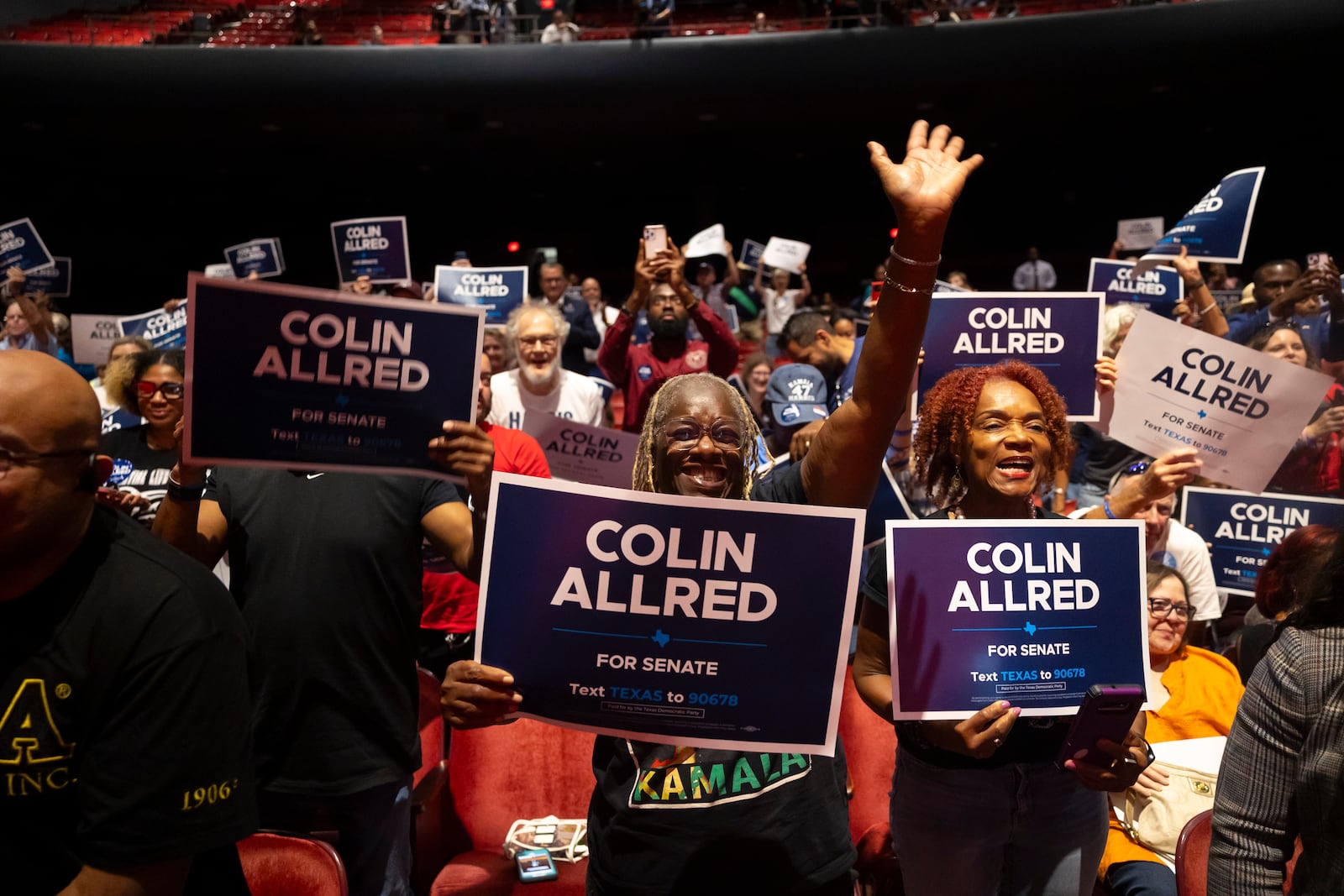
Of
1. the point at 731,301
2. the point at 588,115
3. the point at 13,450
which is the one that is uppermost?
the point at 588,115

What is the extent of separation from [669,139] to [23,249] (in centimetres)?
926

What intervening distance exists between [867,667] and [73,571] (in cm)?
137

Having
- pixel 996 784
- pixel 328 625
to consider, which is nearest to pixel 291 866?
pixel 328 625

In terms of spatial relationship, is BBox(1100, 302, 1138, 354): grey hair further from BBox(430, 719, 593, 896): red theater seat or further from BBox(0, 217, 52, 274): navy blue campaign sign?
BBox(0, 217, 52, 274): navy blue campaign sign

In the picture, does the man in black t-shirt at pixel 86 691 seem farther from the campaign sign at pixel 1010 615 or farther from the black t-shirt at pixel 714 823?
the campaign sign at pixel 1010 615

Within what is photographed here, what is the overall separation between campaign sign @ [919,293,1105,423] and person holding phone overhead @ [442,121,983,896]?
1231mm

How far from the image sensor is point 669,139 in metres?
14.4

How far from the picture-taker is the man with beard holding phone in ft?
15.0

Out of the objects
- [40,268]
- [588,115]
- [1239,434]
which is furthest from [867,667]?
[588,115]

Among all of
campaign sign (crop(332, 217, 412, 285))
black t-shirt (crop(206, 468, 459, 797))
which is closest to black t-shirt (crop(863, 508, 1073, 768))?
black t-shirt (crop(206, 468, 459, 797))

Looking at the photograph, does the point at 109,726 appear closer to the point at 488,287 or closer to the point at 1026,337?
the point at 1026,337

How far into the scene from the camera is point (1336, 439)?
12.3 feet

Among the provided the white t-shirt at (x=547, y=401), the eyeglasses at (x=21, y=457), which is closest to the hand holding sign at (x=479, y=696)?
the eyeglasses at (x=21, y=457)

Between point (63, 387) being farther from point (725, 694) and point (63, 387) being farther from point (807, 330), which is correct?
point (807, 330)
